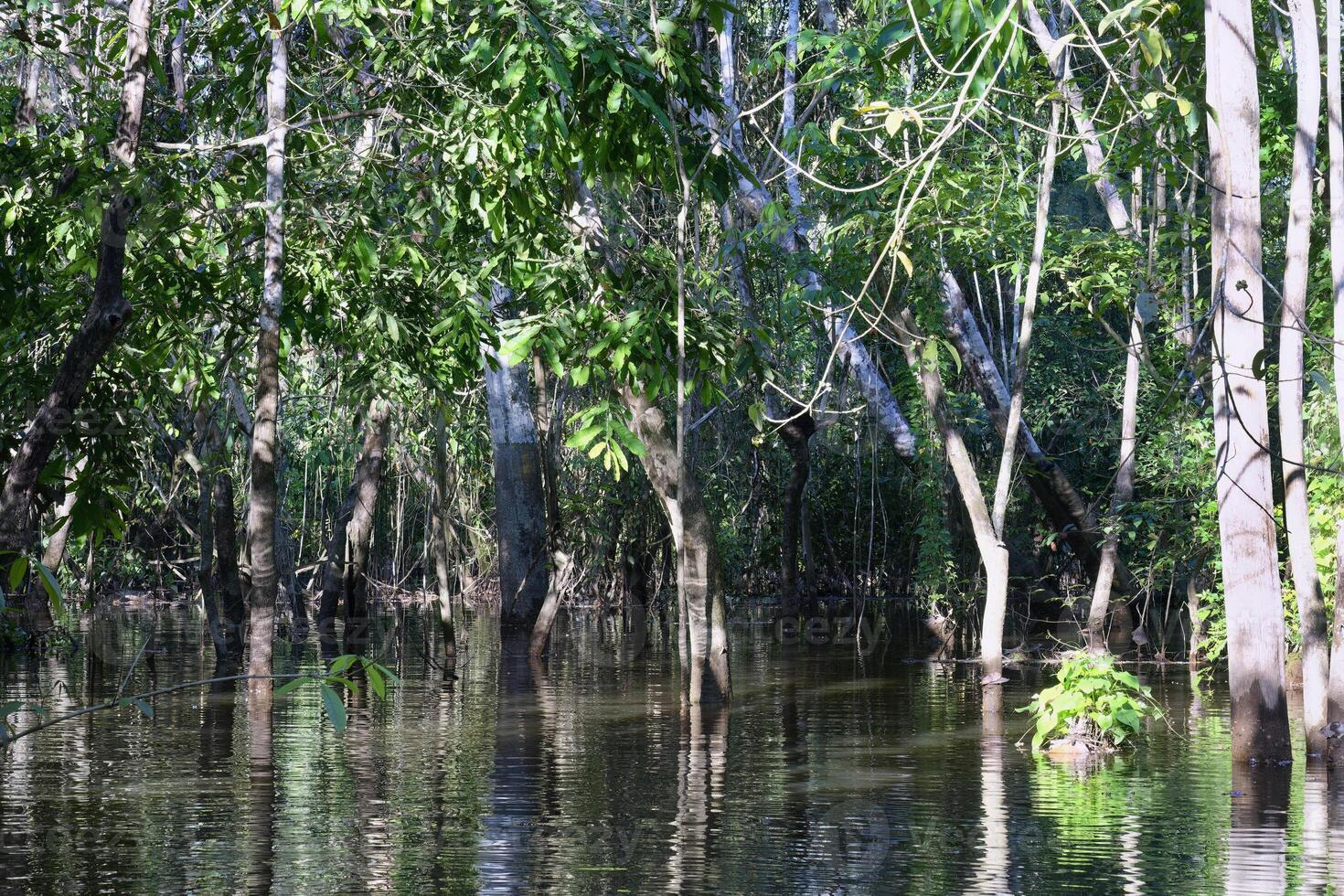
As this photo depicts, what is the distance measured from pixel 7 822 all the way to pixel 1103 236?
10912mm

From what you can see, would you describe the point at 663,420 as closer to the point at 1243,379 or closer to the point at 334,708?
the point at 1243,379

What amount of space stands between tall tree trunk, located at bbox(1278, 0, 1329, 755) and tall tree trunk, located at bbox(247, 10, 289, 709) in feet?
22.0

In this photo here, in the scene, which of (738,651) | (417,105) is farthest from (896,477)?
(417,105)

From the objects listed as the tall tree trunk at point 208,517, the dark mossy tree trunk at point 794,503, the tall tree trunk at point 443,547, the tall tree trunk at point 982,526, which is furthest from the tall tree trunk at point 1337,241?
the dark mossy tree trunk at point 794,503

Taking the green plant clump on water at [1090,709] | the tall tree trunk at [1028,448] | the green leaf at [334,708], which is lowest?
the green plant clump on water at [1090,709]

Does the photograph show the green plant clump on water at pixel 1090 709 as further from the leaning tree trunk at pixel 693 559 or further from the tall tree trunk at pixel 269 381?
the tall tree trunk at pixel 269 381

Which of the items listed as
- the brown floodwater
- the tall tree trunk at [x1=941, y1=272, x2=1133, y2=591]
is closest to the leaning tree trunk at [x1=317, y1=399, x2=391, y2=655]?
the brown floodwater

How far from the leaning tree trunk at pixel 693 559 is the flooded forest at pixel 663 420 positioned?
46 mm

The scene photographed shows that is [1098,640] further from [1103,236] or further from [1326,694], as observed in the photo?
[1326,694]

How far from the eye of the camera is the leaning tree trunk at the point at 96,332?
7.52 m

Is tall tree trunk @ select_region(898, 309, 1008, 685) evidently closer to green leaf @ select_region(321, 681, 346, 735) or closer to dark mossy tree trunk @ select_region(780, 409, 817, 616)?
dark mossy tree trunk @ select_region(780, 409, 817, 616)

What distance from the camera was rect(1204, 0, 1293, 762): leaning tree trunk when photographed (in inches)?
355

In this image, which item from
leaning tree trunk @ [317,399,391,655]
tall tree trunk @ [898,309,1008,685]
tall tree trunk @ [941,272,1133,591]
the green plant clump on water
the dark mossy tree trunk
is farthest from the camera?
the dark mossy tree trunk

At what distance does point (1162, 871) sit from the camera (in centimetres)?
686
